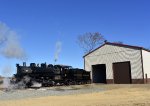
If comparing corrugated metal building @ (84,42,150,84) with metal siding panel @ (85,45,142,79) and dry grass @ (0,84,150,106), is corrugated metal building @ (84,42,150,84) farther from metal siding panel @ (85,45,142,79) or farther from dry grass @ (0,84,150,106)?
dry grass @ (0,84,150,106)

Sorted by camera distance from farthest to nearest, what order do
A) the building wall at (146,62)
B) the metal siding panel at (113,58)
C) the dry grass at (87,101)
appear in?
the metal siding panel at (113,58) < the building wall at (146,62) < the dry grass at (87,101)

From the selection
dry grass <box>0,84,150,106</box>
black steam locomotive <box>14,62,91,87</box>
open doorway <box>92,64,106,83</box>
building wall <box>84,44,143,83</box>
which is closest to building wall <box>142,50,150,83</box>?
building wall <box>84,44,143,83</box>

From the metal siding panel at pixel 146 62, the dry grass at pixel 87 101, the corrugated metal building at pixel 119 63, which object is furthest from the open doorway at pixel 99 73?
the dry grass at pixel 87 101

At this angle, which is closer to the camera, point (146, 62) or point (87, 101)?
point (87, 101)

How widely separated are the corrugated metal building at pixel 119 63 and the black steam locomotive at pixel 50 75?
338 centimetres

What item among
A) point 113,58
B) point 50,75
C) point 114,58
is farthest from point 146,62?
point 50,75

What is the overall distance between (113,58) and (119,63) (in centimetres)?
151

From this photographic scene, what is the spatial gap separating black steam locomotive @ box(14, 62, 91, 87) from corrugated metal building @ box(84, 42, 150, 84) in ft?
11.1

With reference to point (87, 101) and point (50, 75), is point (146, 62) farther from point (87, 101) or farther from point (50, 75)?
point (87, 101)

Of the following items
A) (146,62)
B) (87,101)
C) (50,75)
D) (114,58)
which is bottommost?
(87,101)

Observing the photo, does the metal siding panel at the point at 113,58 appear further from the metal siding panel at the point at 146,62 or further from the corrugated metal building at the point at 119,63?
the metal siding panel at the point at 146,62

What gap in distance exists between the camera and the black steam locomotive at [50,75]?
147 feet

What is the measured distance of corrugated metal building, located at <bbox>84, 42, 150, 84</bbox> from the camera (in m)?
51.2

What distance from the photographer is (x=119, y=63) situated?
54656mm
